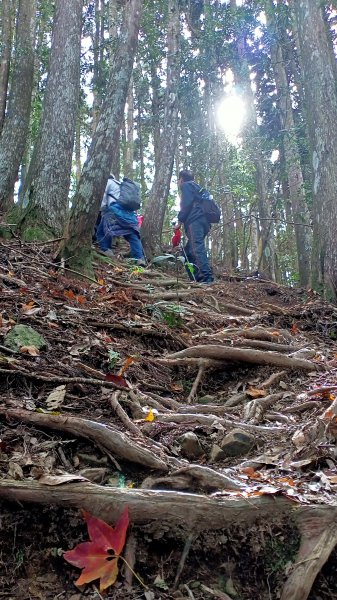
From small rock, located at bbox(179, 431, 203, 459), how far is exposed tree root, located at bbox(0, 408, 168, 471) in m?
0.16

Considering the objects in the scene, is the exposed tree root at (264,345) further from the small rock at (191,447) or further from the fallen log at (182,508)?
the fallen log at (182,508)

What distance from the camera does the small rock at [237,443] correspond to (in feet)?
7.87

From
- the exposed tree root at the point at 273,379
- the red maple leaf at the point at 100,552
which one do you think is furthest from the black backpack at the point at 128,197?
the red maple leaf at the point at 100,552

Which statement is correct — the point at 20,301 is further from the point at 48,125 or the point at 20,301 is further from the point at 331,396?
the point at 48,125

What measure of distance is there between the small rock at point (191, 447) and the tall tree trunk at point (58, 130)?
443cm

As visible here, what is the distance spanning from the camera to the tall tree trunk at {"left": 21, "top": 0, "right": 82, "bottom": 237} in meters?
6.46

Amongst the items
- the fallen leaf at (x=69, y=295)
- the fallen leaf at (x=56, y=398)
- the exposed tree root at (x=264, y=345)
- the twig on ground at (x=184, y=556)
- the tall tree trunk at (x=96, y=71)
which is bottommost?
the twig on ground at (x=184, y=556)

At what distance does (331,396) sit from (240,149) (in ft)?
56.9

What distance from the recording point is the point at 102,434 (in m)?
2.20

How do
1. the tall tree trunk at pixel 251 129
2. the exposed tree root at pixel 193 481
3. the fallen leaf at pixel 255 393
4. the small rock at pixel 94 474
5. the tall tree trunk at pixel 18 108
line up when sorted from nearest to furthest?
the exposed tree root at pixel 193 481 → the small rock at pixel 94 474 → the fallen leaf at pixel 255 393 → the tall tree trunk at pixel 18 108 → the tall tree trunk at pixel 251 129

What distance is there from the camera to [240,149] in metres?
19.0

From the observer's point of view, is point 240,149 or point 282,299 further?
point 240,149

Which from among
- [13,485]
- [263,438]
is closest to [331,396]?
[263,438]

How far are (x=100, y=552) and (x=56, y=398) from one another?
103cm
